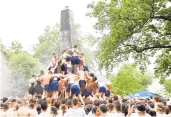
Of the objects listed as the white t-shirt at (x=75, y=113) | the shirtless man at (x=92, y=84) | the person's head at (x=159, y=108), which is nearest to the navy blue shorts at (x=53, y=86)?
the shirtless man at (x=92, y=84)

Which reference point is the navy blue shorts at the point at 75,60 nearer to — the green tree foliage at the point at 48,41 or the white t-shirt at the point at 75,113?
the white t-shirt at the point at 75,113

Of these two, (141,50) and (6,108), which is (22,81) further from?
(6,108)

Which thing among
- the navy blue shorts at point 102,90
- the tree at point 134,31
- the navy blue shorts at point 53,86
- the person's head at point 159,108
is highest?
the tree at point 134,31

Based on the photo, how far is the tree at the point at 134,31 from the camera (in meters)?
21.7

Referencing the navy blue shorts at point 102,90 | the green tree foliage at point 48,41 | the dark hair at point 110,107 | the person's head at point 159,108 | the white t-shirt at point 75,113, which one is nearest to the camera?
the white t-shirt at point 75,113

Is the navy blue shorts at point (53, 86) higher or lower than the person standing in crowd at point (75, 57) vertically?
lower

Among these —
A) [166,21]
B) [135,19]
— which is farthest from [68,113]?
[166,21]

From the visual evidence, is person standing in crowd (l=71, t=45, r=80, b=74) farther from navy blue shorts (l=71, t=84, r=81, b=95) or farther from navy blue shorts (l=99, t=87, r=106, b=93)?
navy blue shorts (l=71, t=84, r=81, b=95)

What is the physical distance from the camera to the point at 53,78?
62.5ft

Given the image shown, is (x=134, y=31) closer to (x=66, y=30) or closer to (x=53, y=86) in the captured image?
(x=66, y=30)

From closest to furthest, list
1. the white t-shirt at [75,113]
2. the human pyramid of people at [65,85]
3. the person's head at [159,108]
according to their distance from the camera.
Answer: the white t-shirt at [75,113], the person's head at [159,108], the human pyramid of people at [65,85]

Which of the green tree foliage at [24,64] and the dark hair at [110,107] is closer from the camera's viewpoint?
the dark hair at [110,107]

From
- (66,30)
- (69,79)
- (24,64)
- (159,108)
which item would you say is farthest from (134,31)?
(24,64)

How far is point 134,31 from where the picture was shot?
22.8 meters
